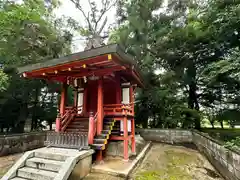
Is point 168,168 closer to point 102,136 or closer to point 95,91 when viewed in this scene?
point 102,136

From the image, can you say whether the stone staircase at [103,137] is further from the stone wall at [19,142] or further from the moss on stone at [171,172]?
the stone wall at [19,142]

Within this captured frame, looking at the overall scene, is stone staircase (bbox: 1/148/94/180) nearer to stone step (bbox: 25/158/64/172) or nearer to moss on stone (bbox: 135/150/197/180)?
stone step (bbox: 25/158/64/172)

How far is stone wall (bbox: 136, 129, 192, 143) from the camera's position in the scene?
870cm

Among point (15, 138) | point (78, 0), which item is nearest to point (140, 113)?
point (15, 138)

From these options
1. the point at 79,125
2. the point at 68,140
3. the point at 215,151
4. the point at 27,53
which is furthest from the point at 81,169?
the point at 27,53

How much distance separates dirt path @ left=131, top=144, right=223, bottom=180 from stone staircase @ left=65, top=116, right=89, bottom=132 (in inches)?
93.5

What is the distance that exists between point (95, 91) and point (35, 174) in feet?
13.6

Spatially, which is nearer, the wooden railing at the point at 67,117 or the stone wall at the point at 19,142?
the wooden railing at the point at 67,117

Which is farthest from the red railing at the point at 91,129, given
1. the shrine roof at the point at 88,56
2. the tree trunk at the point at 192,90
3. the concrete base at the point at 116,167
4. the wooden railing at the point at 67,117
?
the tree trunk at the point at 192,90

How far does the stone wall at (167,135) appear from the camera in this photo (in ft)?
28.5

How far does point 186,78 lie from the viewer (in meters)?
10.2

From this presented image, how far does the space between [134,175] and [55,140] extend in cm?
272

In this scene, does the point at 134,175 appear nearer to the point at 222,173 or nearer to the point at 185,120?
the point at 222,173

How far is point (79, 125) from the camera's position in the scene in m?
5.75
